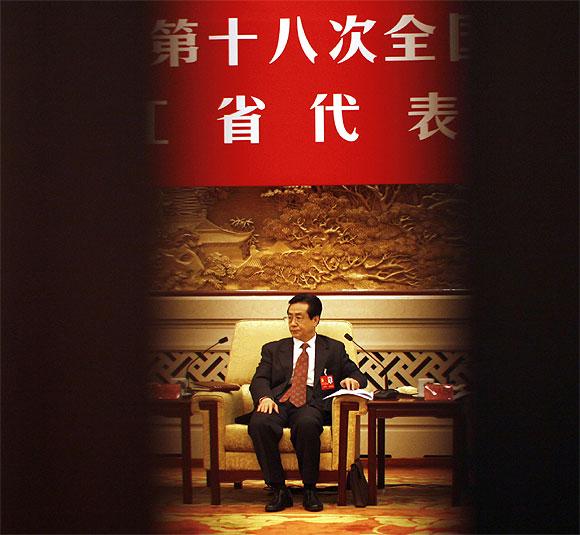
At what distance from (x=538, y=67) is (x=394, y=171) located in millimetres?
2700

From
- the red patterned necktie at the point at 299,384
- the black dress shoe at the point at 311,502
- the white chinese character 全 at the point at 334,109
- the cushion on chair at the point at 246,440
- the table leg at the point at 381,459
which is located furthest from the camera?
the table leg at the point at 381,459

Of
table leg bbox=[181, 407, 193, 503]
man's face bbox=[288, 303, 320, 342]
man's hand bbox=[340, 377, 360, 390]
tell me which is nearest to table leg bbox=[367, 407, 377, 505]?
man's hand bbox=[340, 377, 360, 390]

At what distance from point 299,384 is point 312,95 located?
1378 mm

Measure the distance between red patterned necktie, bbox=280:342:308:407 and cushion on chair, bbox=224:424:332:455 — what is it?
157mm

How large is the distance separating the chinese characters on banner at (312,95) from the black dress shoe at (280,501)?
52.7 inches

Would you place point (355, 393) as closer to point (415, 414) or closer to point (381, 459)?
point (415, 414)

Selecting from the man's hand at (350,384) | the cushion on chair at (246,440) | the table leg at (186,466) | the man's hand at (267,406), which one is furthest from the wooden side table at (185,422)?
the man's hand at (350,384)

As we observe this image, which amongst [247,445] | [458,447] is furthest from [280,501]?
[458,447]

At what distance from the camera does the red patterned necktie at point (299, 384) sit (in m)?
4.00

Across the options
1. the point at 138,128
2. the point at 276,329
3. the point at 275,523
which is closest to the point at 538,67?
the point at 138,128

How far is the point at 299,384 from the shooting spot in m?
4.04

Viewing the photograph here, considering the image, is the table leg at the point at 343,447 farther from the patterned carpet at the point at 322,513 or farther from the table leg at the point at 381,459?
the table leg at the point at 381,459

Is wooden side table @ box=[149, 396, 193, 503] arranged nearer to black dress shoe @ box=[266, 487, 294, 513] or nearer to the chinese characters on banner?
black dress shoe @ box=[266, 487, 294, 513]

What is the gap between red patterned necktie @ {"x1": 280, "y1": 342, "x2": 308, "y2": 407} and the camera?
4.00m
